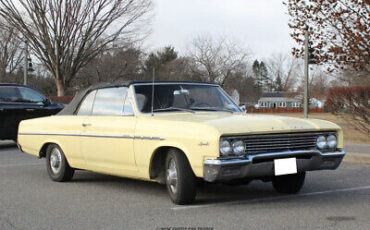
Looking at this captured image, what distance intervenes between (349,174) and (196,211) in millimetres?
3977

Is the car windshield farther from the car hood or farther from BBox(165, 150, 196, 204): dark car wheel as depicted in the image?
BBox(165, 150, 196, 204): dark car wheel

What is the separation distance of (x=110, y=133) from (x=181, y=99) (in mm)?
1031

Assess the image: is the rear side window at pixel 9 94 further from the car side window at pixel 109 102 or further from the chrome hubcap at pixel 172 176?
the chrome hubcap at pixel 172 176

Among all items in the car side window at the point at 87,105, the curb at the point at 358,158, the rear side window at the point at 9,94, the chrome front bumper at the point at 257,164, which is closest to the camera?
the chrome front bumper at the point at 257,164

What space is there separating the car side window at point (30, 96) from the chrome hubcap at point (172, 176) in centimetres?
859

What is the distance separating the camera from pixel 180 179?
5438mm

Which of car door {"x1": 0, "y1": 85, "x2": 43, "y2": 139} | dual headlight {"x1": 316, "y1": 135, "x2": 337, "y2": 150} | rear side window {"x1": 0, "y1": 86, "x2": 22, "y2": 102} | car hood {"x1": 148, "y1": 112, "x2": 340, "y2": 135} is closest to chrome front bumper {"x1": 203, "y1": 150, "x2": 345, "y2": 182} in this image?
dual headlight {"x1": 316, "y1": 135, "x2": 337, "y2": 150}

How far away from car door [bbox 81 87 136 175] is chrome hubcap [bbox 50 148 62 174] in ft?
2.50

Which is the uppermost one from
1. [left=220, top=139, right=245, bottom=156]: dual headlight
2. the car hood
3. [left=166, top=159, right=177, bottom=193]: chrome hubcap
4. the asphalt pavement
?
the car hood

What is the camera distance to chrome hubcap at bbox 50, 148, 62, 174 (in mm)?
7574

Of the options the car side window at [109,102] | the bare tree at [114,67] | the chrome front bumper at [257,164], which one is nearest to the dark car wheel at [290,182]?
the chrome front bumper at [257,164]

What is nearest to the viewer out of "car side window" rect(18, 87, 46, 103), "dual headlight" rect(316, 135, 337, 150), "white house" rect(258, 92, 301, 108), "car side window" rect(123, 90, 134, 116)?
"dual headlight" rect(316, 135, 337, 150)

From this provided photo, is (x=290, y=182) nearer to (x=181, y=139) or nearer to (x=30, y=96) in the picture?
(x=181, y=139)

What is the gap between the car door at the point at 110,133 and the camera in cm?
628
